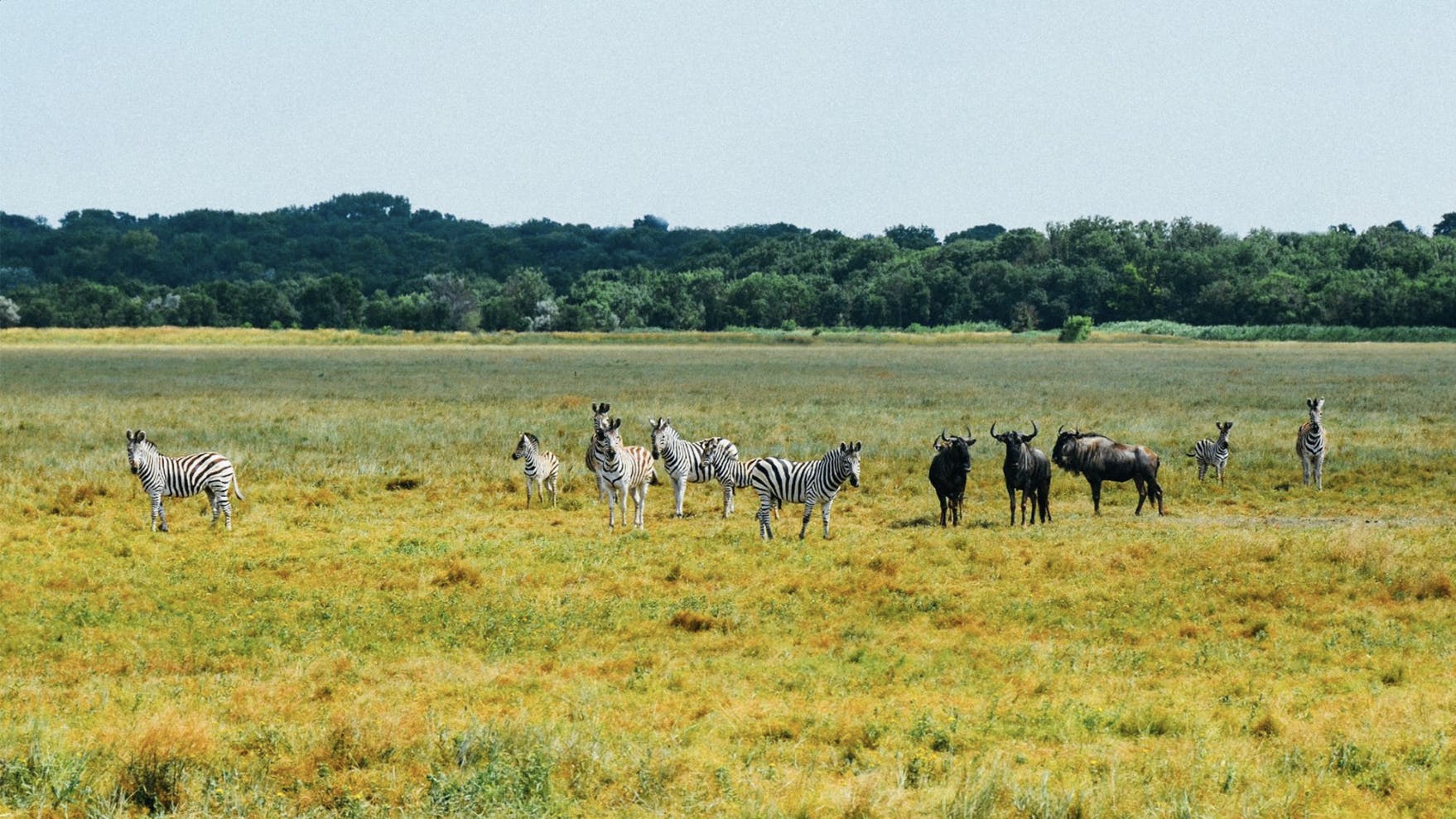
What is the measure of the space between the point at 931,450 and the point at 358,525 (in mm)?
16524

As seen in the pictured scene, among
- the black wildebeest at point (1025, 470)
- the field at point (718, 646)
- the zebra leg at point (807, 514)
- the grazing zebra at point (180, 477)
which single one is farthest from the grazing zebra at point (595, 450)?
the black wildebeest at point (1025, 470)

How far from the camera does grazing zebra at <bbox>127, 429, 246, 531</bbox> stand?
21.1 m

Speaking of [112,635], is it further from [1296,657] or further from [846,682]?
[1296,657]

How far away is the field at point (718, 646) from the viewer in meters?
9.96

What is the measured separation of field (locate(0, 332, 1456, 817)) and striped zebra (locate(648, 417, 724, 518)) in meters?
0.77

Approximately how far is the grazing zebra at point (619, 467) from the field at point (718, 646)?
2.36 feet

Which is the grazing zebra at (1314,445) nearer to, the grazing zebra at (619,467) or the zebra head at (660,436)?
the zebra head at (660,436)

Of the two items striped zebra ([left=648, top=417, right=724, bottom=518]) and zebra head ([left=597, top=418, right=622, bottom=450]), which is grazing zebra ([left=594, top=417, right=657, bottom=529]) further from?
striped zebra ([left=648, top=417, right=724, bottom=518])

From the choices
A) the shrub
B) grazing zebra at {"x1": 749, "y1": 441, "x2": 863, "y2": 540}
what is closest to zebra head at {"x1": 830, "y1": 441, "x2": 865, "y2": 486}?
grazing zebra at {"x1": 749, "y1": 441, "x2": 863, "y2": 540}

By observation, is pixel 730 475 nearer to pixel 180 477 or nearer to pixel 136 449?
pixel 180 477

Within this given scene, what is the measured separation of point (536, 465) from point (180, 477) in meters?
6.26

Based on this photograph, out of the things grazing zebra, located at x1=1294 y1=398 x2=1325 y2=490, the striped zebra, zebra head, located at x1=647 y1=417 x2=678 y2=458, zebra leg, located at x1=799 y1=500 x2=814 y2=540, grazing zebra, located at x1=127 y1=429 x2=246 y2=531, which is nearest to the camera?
zebra leg, located at x1=799 y1=500 x2=814 y2=540

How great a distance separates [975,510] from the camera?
80.0 ft

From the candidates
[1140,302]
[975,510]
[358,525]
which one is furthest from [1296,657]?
[1140,302]
